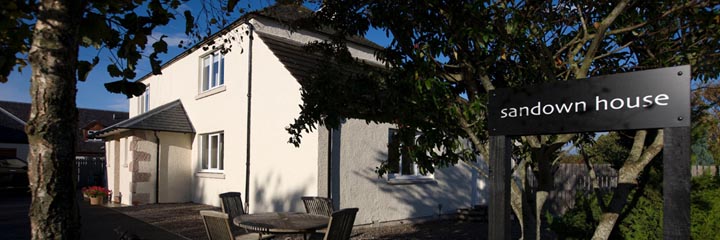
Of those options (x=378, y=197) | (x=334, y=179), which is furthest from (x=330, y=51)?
(x=378, y=197)

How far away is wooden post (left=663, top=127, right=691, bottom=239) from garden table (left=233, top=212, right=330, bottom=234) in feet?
13.5

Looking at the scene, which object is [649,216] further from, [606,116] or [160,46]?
[160,46]

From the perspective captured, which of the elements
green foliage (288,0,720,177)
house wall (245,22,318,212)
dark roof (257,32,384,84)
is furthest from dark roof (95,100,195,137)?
green foliage (288,0,720,177)

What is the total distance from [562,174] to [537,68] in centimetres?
958

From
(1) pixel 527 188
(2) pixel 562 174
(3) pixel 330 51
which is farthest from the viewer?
(2) pixel 562 174

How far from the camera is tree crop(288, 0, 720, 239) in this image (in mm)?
4051

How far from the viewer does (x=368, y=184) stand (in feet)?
33.9

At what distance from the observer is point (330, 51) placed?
18.8 feet

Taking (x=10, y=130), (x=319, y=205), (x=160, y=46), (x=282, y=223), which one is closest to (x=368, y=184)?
(x=319, y=205)

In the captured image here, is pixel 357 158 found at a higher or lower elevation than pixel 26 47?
lower

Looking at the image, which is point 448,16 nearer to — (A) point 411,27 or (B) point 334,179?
(A) point 411,27

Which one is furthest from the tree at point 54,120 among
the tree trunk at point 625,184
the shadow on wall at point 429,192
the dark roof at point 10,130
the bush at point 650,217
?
the dark roof at point 10,130

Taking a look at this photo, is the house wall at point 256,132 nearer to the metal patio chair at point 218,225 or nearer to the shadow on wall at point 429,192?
the shadow on wall at point 429,192

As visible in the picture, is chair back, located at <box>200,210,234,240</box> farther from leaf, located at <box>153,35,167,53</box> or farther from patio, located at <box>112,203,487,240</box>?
patio, located at <box>112,203,487,240</box>
